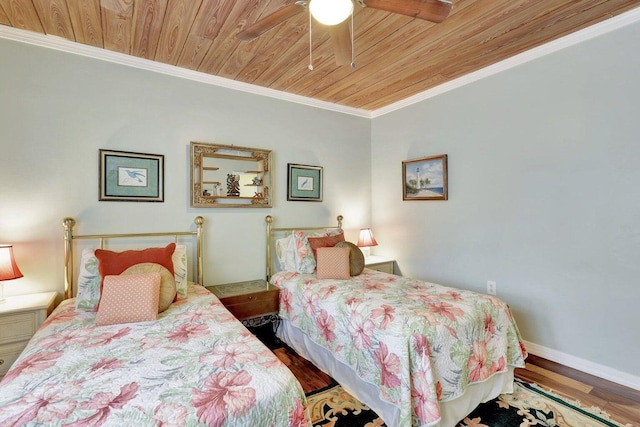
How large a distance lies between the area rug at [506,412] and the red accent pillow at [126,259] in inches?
55.8

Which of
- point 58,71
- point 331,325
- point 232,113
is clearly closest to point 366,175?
point 232,113

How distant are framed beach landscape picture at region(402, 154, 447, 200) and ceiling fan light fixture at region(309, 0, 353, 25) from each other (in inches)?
86.5

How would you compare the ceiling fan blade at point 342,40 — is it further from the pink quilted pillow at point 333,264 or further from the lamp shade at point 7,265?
the lamp shade at point 7,265

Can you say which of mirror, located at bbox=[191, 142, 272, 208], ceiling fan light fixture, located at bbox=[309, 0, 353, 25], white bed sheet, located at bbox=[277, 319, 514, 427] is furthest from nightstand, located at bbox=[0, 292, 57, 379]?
ceiling fan light fixture, located at bbox=[309, 0, 353, 25]

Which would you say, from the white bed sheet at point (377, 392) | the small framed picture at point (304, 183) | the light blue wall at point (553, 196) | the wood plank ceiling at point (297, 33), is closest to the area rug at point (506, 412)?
the white bed sheet at point (377, 392)

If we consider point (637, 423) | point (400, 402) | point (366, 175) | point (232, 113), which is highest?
point (232, 113)

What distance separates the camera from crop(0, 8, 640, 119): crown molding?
221cm

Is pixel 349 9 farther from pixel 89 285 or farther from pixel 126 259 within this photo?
→ pixel 89 285

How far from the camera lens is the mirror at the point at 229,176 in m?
2.91

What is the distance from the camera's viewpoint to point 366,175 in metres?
4.15

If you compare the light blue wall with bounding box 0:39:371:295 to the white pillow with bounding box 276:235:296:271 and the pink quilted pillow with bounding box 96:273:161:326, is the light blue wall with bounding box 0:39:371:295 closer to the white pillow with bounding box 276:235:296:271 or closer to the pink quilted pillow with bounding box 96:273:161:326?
the white pillow with bounding box 276:235:296:271

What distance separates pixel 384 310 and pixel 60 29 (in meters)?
2.98

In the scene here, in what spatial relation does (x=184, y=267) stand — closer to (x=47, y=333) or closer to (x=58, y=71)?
(x=47, y=333)

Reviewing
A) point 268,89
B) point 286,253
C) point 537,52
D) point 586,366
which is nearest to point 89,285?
point 286,253
